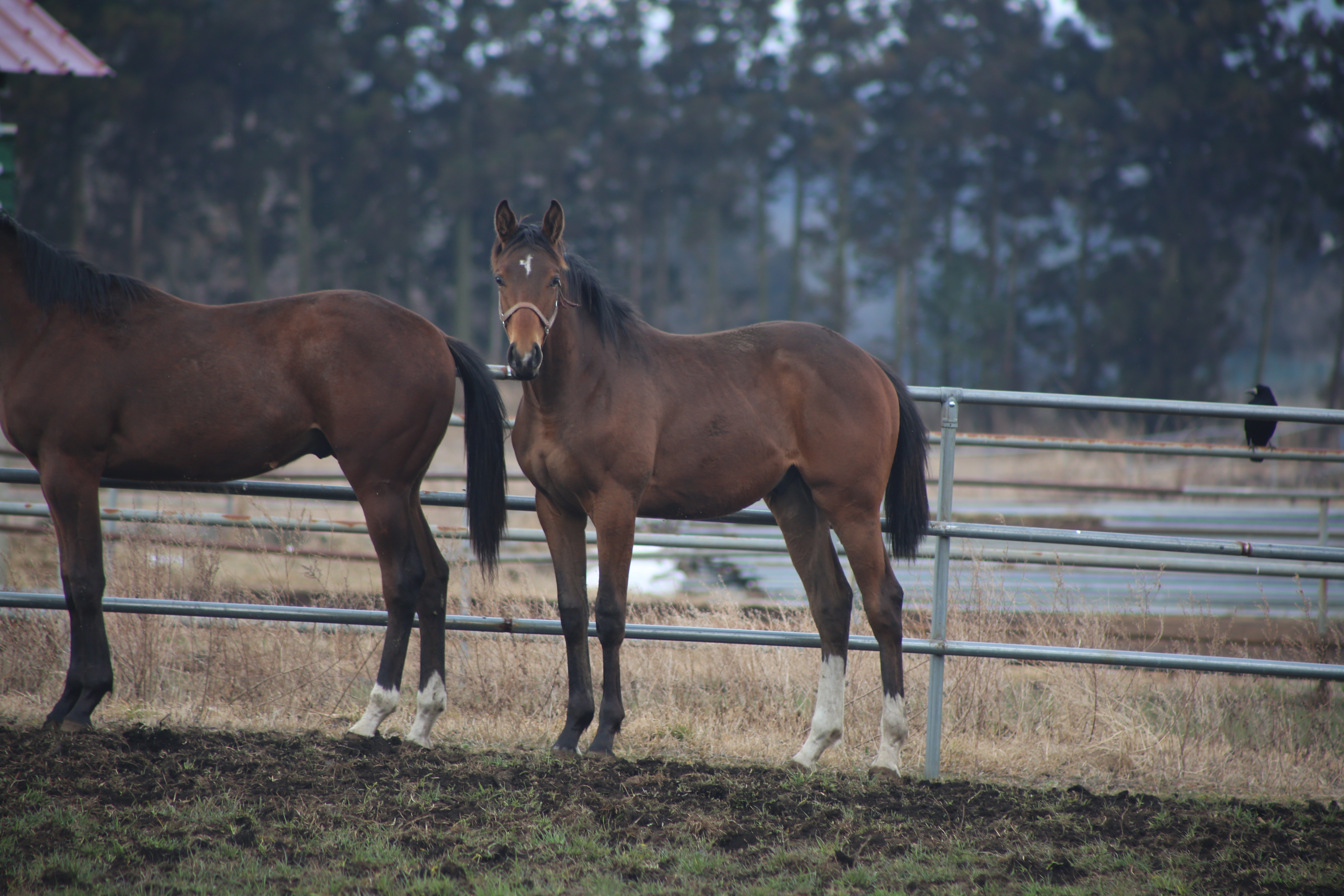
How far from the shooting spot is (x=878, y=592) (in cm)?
445

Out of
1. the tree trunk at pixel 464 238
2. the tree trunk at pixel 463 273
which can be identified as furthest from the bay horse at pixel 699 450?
the tree trunk at pixel 463 273

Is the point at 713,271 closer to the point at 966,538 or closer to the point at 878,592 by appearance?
the point at 966,538

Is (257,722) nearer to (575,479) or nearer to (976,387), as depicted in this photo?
(575,479)

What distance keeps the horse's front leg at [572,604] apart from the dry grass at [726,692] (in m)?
0.48

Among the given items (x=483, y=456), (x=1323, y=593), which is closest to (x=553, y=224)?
(x=483, y=456)

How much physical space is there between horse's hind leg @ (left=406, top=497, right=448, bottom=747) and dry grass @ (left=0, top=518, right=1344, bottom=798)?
31 centimetres

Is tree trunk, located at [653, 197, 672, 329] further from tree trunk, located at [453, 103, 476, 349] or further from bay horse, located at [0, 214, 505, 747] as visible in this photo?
bay horse, located at [0, 214, 505, 747]

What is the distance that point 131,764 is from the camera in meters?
3.81

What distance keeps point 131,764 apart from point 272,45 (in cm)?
2613

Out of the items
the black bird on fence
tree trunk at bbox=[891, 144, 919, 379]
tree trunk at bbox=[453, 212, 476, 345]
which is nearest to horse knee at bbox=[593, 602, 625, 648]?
the black bird on fence

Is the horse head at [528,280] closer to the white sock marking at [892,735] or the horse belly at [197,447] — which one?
the horse belly at [197,447]

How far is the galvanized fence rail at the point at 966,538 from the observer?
4.20 m

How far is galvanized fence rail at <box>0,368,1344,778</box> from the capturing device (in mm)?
4203

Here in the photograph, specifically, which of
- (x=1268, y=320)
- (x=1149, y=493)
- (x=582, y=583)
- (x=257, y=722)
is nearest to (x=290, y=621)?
(x=257, y=722)
